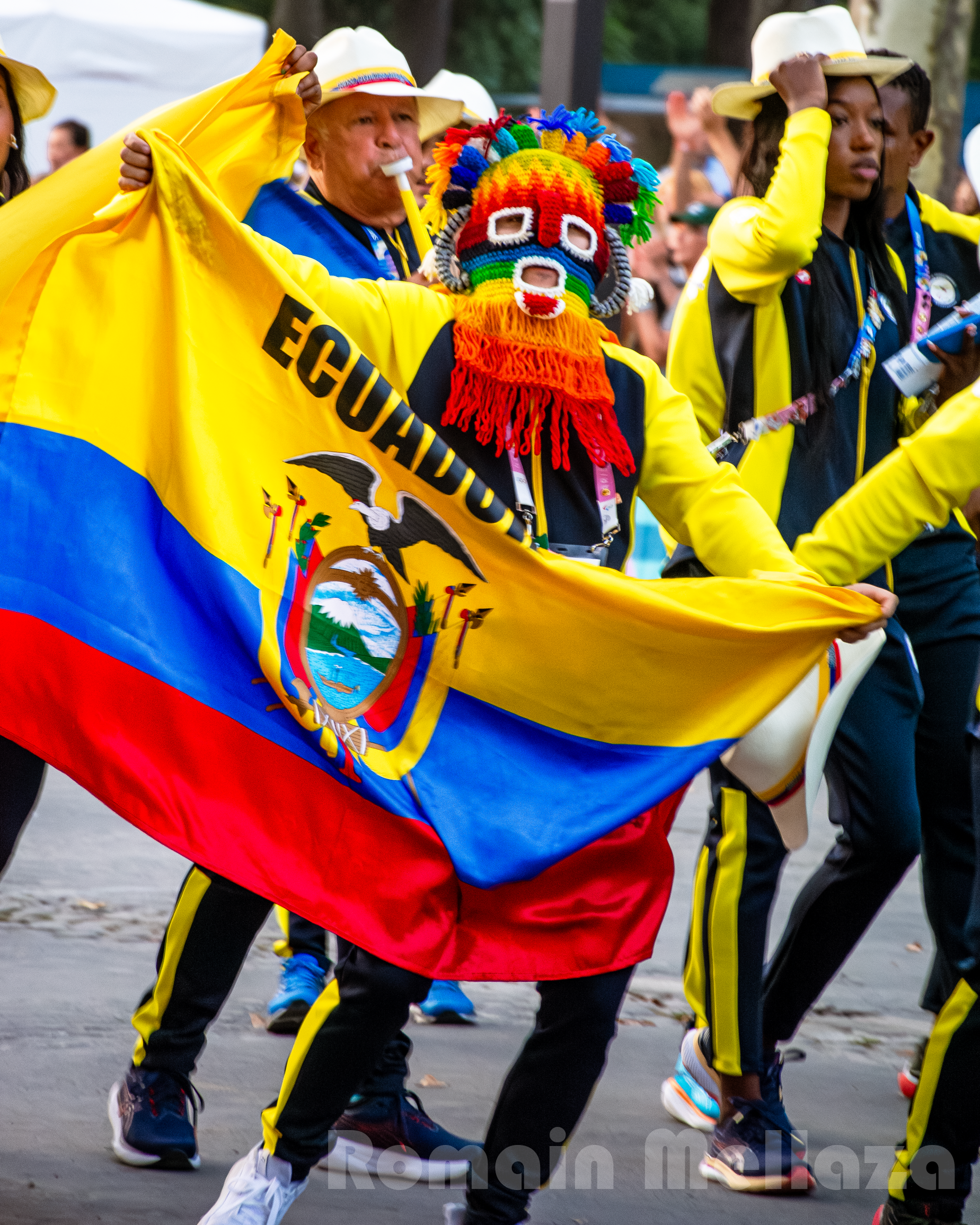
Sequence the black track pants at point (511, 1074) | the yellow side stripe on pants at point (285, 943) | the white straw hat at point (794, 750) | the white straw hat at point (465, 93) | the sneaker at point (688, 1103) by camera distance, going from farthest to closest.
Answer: the white straw hat at point (465, 93)
the yellow side stripe on pants at point (285, 943)
the sneaker at point (688, 1103)
the white straw hat at point (794, 750)
the black track pants at point (511, 1074)

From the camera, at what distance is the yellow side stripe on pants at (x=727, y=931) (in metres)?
3.97

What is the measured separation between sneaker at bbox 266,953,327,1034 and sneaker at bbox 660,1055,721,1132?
975 millimetres

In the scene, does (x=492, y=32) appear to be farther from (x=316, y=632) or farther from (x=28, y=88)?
(x=316, y=632)

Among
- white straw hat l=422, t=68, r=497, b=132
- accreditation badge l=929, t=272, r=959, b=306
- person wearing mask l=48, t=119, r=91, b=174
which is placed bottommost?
person wearing mask l=48, t=119, r=91, b=174

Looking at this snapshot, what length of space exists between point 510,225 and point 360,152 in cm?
145

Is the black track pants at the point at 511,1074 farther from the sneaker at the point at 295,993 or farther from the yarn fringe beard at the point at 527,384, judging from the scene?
the sneaker at the point at 295,993

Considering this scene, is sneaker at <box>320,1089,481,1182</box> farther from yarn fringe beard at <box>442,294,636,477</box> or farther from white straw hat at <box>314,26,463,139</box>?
white straw hat at <box>314,26,463,139</box>

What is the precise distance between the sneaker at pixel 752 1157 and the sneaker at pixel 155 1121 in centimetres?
119

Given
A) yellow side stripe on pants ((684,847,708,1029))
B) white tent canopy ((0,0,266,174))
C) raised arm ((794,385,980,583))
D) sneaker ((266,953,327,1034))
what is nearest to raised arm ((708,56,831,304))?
raised arm ((794,385,980,583))

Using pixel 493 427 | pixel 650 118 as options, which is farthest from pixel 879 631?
pixel 650 118

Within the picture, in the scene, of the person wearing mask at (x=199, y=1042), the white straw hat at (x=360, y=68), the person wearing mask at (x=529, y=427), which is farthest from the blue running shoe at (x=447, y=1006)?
the white straw hat at (x=360, y=68)

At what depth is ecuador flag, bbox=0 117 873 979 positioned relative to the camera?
3244 millimetres

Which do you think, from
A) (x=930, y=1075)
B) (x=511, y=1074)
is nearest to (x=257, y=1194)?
(x=511, y=1074)

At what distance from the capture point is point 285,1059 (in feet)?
14.7
